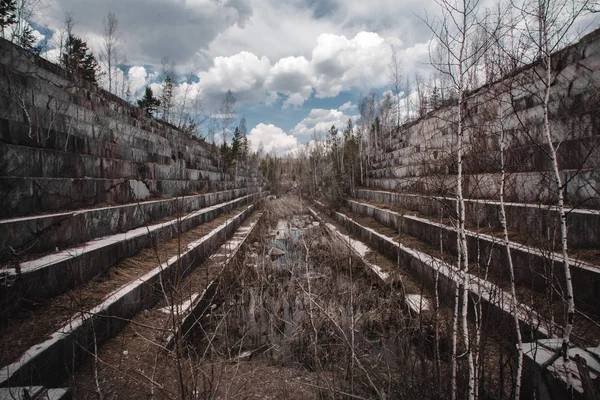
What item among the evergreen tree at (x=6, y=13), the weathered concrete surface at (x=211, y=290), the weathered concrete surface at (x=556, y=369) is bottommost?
the weathered concrete surface at (x=211, y=290)

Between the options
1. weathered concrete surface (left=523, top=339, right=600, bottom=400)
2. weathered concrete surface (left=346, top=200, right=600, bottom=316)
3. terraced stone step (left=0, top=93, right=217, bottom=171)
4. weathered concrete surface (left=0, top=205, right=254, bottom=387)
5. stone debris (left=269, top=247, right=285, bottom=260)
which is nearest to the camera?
weathered concrete surface (left=523, top=339, right=600, bottom=400)

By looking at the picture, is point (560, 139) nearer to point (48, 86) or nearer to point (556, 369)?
point (556, 369)

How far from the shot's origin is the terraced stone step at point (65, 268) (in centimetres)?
274

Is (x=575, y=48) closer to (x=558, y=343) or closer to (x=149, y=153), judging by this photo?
(x=558, y=343)

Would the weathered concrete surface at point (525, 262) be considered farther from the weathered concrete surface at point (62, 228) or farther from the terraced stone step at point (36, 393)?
the weathered concrete surface at point (62, 228)

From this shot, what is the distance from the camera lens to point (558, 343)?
2.19 m

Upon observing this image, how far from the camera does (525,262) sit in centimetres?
386

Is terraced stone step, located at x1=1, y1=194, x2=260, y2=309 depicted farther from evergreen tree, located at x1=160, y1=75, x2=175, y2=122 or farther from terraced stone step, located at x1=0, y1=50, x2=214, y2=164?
evergreen tree, located at x1=160, y1=75, x2=175, y2=122

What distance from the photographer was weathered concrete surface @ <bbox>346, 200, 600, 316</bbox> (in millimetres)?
2854

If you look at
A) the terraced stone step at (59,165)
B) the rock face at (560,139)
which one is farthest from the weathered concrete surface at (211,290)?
the rock face at (560,139)

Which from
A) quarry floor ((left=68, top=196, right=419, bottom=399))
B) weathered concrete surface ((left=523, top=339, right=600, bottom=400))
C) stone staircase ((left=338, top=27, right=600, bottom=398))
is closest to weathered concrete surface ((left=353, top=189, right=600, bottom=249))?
stone staircase ((left=338, top=27, right=600, bottom=398))

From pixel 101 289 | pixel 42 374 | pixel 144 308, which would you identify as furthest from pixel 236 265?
pixel 42 374

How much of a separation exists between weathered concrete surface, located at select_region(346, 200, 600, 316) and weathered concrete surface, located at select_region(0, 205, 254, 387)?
10.9ft

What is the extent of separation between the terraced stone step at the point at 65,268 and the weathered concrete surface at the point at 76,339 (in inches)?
17.5
